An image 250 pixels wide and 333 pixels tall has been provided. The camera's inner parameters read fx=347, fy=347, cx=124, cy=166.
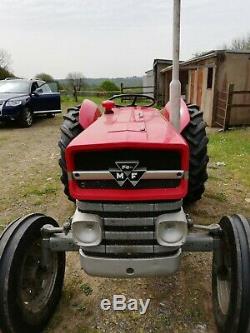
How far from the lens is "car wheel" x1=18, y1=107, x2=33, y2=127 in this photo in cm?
1000

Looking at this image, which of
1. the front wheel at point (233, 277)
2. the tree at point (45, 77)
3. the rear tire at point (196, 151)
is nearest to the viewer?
the front wheel at point (233, 277)

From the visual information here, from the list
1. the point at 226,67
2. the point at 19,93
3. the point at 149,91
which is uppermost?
the point at 226,67

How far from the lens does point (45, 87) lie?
1156cm

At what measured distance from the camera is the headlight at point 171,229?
1.93 m

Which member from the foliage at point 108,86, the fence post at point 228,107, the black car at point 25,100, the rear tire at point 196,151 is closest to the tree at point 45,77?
the foliage at point 108,86

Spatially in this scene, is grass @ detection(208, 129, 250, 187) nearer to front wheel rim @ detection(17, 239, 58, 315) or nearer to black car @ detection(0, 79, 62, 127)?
front wheel rim @ detection(17, 239, 58, 315)

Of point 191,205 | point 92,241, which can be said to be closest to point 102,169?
point 92,241

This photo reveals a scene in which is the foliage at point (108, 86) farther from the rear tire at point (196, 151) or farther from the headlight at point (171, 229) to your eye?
the headlight at point (171, 229)

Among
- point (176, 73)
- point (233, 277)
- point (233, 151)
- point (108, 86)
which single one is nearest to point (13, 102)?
point (233, 151)

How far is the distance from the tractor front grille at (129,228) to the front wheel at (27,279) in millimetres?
433

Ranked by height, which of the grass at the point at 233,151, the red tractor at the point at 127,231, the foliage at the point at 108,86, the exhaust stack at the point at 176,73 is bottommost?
the foliage at the point at 108,86

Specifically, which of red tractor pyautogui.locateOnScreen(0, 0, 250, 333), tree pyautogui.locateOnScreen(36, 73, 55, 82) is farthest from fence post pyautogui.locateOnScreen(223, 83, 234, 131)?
tree pyautogui.locateOnScreen(36, 73, 55, 82)

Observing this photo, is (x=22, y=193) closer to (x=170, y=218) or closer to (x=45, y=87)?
(x=170, y=218)

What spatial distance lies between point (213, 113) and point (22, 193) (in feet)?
22.1
